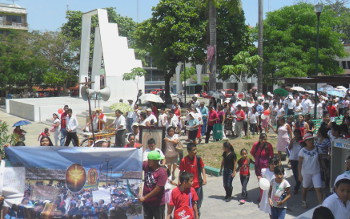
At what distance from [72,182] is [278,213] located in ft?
10.9

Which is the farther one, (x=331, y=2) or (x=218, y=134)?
(x=331, y=2)

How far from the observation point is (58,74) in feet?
139

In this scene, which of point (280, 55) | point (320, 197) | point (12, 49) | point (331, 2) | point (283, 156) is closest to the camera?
point (320, 197)

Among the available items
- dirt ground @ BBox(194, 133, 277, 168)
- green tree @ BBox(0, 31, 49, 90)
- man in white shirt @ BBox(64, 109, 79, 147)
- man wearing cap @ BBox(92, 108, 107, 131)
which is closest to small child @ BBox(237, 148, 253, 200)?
dirt ground @ BBox(194, 133, 277, 168)

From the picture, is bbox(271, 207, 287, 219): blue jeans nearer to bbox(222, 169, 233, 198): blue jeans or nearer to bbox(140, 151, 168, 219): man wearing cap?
bbox(140, 151, 168, 219): man wearing cap

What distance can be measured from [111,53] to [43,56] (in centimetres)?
1507

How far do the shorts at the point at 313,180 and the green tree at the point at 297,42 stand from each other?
22.3 m

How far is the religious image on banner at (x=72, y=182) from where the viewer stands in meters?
5.83

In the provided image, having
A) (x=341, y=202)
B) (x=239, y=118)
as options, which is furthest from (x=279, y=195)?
(x=239, y=118)

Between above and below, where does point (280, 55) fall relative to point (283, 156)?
above

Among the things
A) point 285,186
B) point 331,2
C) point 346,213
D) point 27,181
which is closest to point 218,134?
point 285,186

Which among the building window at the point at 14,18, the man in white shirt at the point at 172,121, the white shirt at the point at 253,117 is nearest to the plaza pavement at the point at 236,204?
the man in white shirt at the point at 172,121

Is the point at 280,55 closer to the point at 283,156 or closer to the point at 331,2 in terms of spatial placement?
the point at 283,156

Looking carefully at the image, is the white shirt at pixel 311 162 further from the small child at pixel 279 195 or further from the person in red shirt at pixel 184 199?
the person in red shirt at pixel 184 199
